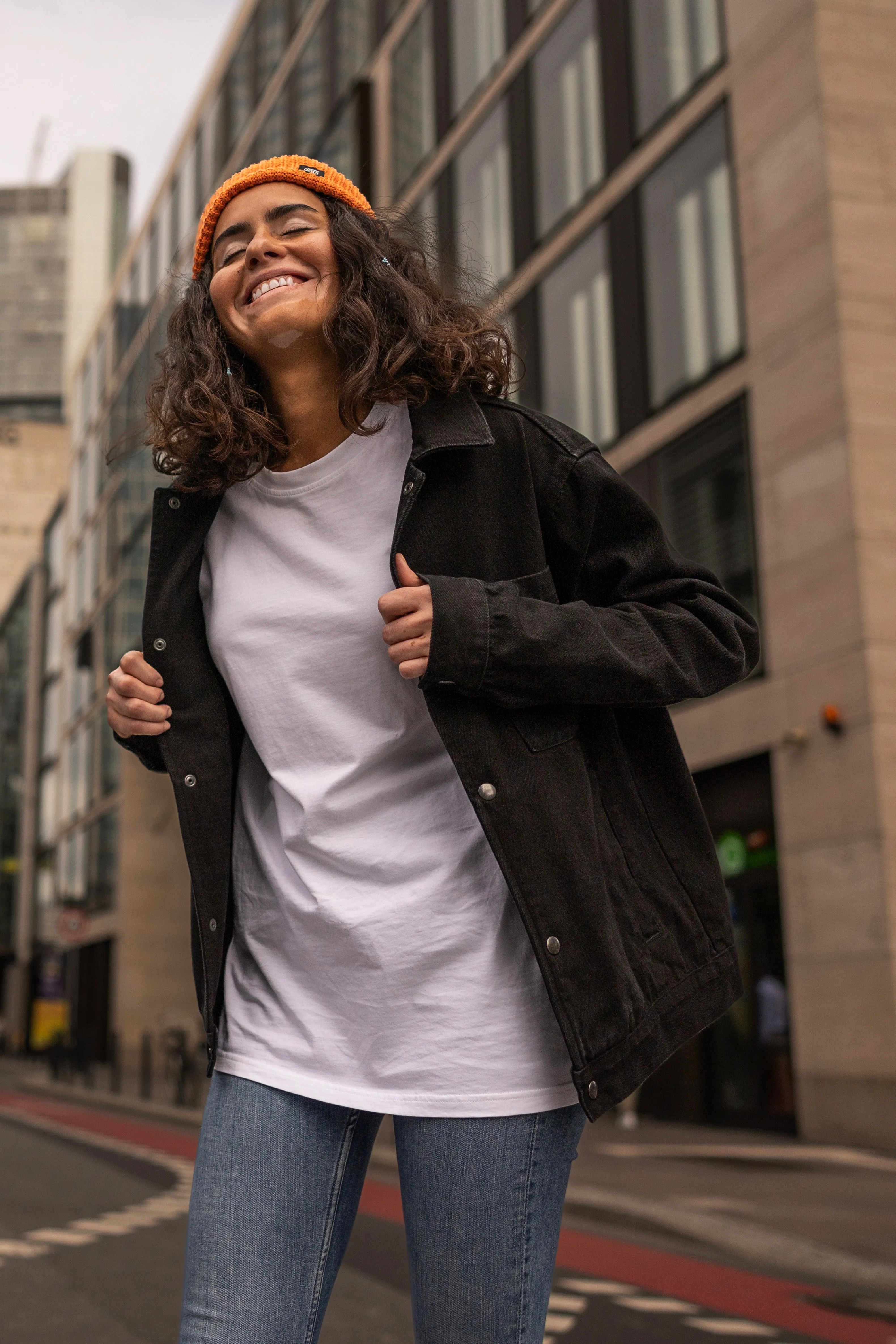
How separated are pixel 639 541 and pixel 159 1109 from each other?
19093mm

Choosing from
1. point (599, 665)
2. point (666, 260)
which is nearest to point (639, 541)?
point (599, 665)

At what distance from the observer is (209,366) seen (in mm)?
2172

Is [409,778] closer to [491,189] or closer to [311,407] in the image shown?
[311,407]

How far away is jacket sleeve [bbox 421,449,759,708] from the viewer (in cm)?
176

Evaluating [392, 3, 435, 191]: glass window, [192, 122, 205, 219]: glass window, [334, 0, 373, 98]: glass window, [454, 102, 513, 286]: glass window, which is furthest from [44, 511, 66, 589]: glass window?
[454, 102, 513, 286]: glass window

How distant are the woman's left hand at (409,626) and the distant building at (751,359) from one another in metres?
8.49

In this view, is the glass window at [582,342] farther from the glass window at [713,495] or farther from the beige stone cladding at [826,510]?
the beige stone cladding at [826,510]

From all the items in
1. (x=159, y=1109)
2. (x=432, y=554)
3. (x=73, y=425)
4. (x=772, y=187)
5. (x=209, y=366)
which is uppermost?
(x=73, y=425)

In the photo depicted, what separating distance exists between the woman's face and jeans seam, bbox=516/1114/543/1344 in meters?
1.15

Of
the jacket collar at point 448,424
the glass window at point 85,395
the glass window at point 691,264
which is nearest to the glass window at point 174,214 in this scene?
the glass window at point 85,395

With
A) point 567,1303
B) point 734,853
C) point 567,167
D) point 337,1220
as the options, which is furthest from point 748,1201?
point 567,167

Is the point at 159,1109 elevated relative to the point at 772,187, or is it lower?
lower

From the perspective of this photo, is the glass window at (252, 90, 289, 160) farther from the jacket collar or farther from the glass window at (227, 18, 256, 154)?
the jacket collar

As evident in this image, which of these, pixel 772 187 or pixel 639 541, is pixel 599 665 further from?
pixel 772 187
